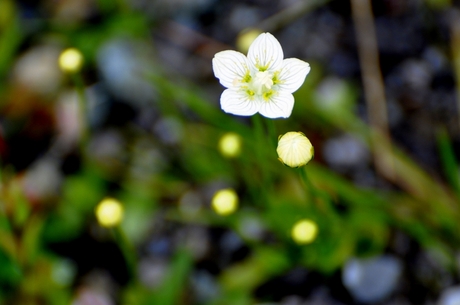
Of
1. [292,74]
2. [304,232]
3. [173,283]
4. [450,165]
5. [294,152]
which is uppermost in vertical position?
[292,74]

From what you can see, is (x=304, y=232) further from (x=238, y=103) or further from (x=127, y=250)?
(x=127, y=250)

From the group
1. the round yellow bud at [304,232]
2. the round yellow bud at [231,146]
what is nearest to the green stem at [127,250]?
the round yellow bud at [231,146]

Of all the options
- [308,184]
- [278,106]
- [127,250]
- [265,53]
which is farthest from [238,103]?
[127,250]

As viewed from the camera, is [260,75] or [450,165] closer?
[260,75]

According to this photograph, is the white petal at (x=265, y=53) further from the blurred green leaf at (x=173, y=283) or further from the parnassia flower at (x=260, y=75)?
the blurred green leaf at (x=173, y=283)

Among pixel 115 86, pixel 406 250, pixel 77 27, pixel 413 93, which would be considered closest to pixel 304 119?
pixel 413 93

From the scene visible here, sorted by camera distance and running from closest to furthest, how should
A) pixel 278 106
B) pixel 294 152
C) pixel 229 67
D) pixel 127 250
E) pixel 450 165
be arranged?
A: pixel 294 152 < pixel 278 106 < pixel 229 67 < pixel 450 165 < pixel 127 250
